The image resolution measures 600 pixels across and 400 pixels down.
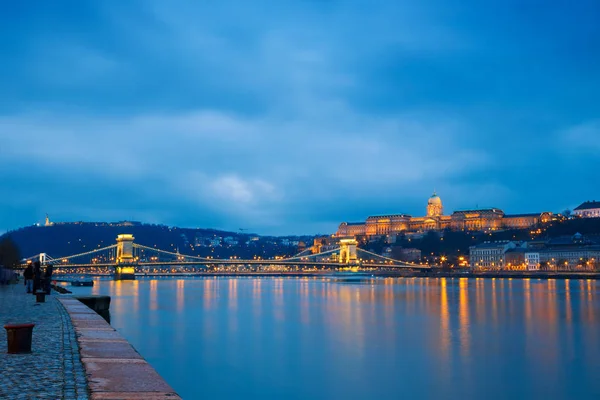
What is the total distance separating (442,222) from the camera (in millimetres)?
120750

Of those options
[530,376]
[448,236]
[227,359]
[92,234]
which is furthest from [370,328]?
[448,236]

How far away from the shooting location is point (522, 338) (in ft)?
48.5

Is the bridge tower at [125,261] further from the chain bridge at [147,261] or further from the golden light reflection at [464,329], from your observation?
the golden light reflection at [464,329]

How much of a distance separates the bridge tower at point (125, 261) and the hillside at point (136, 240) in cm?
1499

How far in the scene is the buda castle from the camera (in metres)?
110

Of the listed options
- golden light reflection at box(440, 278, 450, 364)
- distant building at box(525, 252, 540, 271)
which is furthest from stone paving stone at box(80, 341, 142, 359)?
distant building at box(525, 252, 540, 271)

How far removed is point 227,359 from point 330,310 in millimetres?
11923

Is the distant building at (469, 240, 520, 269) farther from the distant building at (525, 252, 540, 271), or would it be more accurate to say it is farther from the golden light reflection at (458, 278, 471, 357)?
the golden light reflection at (458, 278, 471, 357)

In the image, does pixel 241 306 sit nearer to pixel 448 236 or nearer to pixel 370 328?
pixel 370 328

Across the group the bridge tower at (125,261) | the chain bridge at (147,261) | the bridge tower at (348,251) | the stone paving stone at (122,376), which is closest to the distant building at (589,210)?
the chain bridge at (147,261)

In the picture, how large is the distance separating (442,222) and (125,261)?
65601 mm

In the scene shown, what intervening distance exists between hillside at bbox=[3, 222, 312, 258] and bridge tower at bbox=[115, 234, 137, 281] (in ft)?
49.2

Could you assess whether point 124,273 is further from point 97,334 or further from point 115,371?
point 115,371

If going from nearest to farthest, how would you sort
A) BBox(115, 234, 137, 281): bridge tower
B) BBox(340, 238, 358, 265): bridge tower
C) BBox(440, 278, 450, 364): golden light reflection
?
BBox(440, 278, 450, 364): golden light reflection
BBox(115, 234, 137, 281): bridge tower
BBox(340, 238, 358, 265): bridge tower
